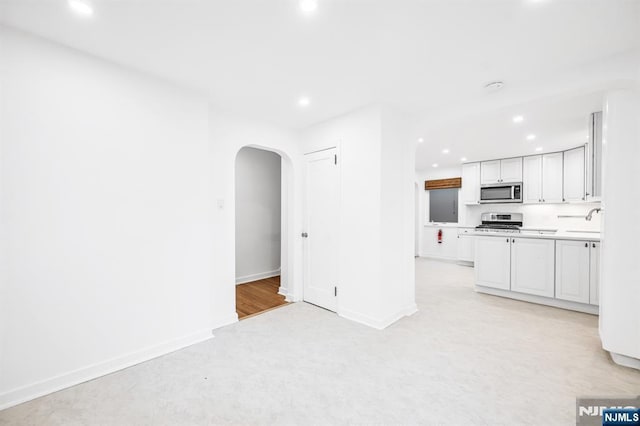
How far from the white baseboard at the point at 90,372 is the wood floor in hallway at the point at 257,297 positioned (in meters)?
0.87

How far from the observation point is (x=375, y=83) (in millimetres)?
2604

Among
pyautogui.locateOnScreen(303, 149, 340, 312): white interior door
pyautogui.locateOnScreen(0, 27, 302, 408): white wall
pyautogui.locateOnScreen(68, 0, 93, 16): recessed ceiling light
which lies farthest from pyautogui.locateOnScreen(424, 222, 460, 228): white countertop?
pyautogui.locateOnScreen(68, 0, 93, 16): recessed ceiling light

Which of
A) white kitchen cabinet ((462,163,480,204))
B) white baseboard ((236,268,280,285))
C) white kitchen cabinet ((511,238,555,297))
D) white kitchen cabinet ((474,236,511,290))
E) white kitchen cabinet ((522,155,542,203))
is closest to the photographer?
white kitchen cabinet ((511,238,555,297))

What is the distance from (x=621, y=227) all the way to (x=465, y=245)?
180 inches

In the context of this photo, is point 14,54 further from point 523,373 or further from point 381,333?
point 523,373

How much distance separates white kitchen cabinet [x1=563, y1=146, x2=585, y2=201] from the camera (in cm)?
502

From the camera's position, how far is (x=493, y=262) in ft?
13.7

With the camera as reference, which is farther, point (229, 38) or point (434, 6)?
point (229, 38)

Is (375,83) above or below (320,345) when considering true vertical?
above

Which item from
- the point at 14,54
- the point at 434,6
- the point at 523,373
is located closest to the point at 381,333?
the point at 523,373

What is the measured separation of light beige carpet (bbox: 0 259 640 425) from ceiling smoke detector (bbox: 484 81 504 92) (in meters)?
2.57

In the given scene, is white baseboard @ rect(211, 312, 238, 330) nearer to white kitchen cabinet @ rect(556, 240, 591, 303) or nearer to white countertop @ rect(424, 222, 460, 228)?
white kitchen cabinet @ rect(556, 240, 591, 303)

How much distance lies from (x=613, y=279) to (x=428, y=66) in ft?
8.11

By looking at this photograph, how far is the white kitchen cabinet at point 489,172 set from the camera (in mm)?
6219
